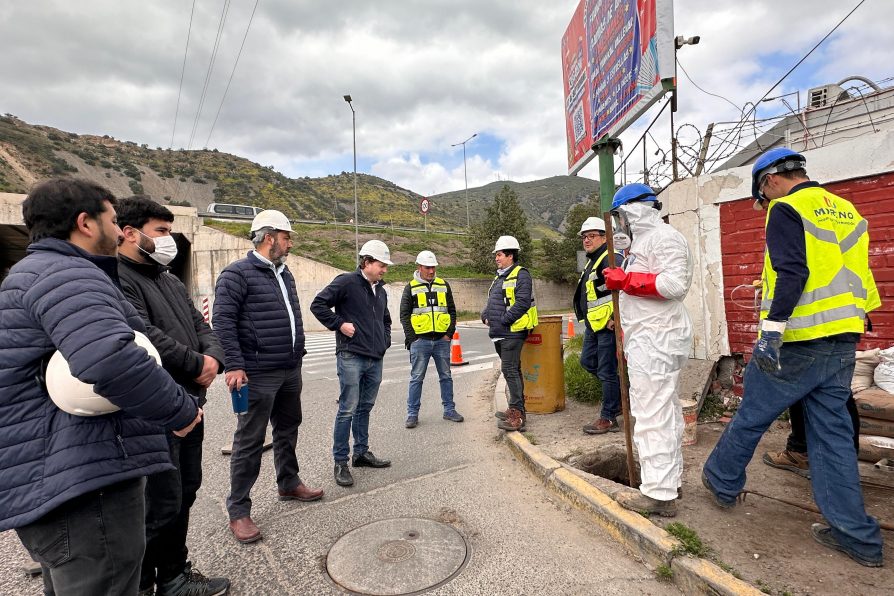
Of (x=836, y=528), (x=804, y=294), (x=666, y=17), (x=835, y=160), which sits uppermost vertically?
(x=666, y=17)

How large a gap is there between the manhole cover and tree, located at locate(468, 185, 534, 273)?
26409 mm

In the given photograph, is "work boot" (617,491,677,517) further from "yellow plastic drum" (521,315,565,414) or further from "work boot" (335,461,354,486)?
"yellow plastic drum" (521,315,565,414)

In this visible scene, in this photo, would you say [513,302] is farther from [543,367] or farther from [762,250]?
[762,250]

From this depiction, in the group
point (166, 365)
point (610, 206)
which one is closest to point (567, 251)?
point (610, 206)

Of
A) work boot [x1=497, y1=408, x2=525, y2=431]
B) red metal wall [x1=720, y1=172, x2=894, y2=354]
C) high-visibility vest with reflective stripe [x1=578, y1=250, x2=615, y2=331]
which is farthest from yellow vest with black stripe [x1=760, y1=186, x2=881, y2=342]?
work boot [x1=497, y1=408, x2=525, y2=431]

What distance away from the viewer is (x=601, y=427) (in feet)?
15.0

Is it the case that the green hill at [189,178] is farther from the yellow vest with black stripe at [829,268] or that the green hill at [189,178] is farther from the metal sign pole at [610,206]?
the yellow vest with black stripe at [829,268]

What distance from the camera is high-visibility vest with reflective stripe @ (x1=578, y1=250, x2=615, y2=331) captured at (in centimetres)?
459

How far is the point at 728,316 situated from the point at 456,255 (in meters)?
28.6

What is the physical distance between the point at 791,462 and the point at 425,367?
12.1ft

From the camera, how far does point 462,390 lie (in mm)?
7574

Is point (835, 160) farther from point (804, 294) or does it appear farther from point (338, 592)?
point (338, 592)

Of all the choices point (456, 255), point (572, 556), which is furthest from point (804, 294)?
point (456, 255)

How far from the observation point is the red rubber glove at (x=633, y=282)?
2885mm
